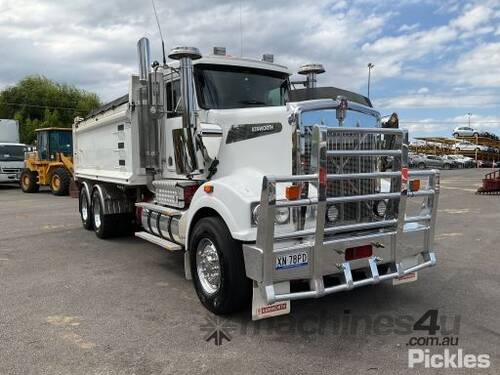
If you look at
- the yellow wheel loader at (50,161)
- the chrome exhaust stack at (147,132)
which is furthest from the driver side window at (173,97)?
the yellow wheel loader at (50,161)

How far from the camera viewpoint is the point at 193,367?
392cm

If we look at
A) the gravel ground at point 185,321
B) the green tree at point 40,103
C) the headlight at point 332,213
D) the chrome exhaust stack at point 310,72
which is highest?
the green tree at point 40,103

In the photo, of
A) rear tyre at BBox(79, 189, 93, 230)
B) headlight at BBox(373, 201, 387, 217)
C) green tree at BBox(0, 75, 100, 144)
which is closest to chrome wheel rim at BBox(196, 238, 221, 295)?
headlight at BBox(373, 201, 387, 217)

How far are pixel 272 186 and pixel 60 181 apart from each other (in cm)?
1774

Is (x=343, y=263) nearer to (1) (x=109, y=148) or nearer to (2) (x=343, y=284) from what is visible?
(2) (x=343, y=284)

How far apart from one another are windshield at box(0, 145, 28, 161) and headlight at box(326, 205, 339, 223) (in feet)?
75.4

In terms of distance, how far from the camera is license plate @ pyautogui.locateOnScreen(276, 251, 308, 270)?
4.23m

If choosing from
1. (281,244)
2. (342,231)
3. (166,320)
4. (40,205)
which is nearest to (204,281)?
(166,320)

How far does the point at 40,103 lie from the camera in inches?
2116

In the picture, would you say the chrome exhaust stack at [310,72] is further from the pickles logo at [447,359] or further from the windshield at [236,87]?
the pickles logo at [447,359]

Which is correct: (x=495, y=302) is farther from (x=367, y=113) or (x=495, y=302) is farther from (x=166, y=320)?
(x=166, y=320)

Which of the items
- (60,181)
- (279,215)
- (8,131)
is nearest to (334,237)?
(279,215)

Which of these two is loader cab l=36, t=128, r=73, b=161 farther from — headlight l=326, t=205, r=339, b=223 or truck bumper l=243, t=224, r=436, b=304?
truck bumper l=243, t=224, r=436, b=304

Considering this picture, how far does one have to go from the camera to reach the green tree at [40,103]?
2076 inches
